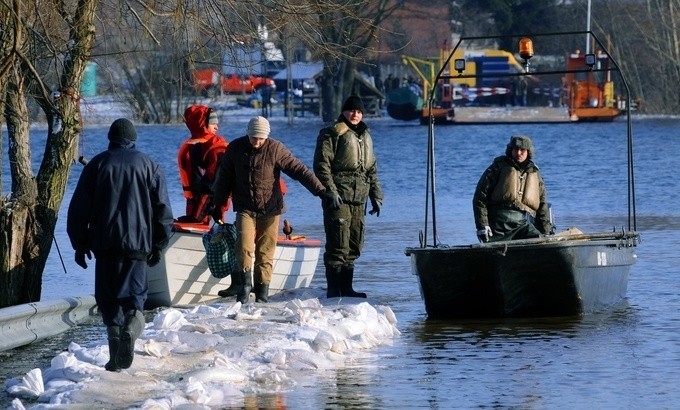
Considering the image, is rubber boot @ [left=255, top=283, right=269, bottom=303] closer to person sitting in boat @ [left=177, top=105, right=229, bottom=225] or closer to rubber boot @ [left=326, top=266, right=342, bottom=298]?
rubber boot @ [left=326, top=266, right=342, bottom=298]

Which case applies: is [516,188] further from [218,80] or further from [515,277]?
[218,80]

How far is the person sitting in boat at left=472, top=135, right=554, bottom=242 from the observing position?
1352 centimetres

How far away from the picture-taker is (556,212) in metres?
27.9

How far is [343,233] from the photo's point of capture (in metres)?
13.9

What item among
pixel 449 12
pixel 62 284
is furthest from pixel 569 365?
pixel 449 12

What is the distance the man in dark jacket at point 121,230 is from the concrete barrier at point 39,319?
7.05ft

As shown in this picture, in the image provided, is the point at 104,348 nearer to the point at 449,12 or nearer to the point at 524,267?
the point at 524,267

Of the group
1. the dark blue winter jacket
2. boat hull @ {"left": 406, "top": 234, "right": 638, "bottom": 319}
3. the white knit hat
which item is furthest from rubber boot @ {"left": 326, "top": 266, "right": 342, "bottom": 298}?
the dark blue winter jacket

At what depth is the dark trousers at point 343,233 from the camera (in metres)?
13.8

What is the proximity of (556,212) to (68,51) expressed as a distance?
15370 millimetres

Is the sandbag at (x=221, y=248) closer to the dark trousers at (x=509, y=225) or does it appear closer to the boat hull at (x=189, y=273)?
the boat hull at (x=189, y=273)

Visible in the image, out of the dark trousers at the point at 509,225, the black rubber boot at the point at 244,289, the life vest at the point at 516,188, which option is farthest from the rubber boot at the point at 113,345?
the life vest at the point at 516,188

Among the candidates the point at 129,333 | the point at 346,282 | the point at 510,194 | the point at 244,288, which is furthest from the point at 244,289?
the point at 129,333

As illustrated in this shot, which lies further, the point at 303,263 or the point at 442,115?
the point at 442,115
